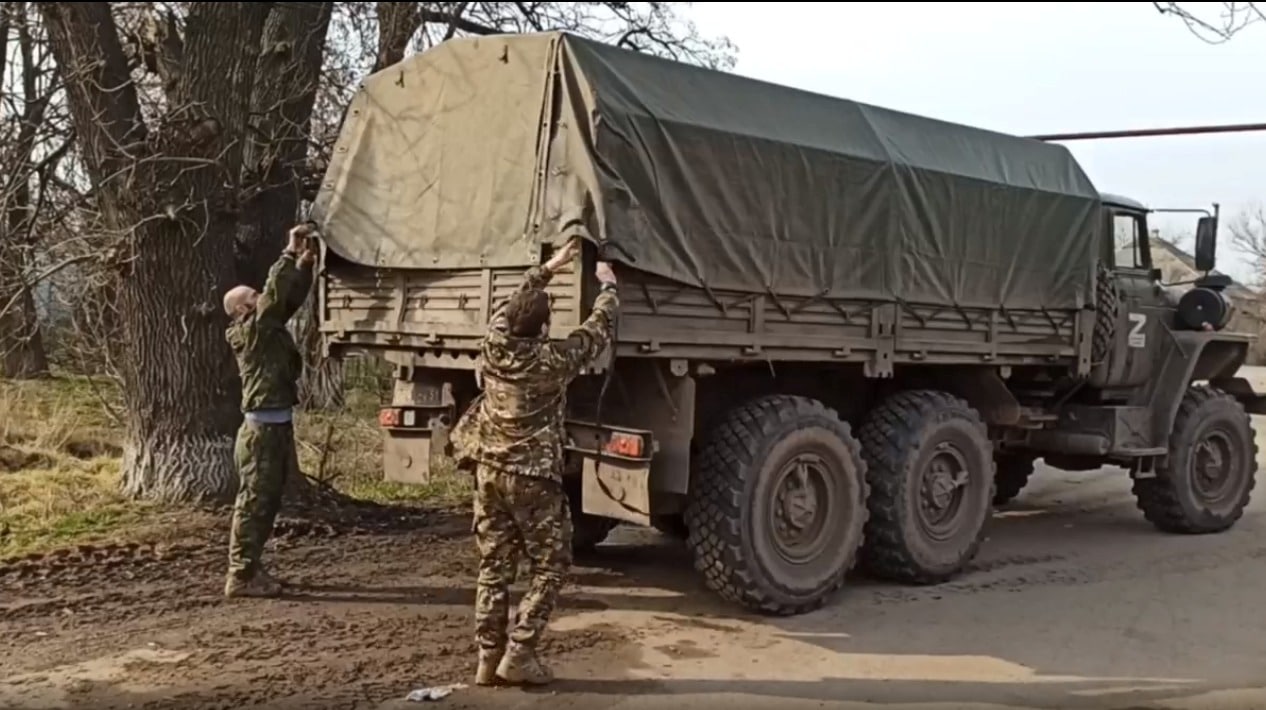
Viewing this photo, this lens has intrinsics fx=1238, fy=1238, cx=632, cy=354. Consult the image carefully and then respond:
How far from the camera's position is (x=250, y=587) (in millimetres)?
7090

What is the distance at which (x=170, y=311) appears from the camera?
8.93m

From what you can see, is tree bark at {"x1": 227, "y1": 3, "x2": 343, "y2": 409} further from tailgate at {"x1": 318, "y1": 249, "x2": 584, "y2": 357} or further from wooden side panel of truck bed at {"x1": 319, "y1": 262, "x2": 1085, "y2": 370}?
wooden side panel of truck bed at {"x1": 319, "y1": 262, "x2": 1085, "y2": 370}

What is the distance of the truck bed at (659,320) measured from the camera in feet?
21.4

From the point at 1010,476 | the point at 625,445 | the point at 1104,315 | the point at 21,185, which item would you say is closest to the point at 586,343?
the point at 625,445

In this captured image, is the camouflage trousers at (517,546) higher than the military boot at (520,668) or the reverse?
higher

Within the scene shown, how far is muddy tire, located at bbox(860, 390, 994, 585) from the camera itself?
7.91m

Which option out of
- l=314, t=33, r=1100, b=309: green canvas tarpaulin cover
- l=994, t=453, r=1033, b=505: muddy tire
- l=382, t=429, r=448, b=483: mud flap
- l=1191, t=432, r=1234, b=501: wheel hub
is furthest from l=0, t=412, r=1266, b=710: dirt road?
l=994, t=453, r=1033, b=505: muddy tire

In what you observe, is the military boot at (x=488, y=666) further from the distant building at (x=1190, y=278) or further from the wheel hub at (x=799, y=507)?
the distant building at (x=1190, y=278)

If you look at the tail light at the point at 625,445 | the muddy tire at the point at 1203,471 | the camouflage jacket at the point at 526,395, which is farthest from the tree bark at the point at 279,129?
the muddy tire at the point at 1203,471

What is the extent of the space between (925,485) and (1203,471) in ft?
12.1

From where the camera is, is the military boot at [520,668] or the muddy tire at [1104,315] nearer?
the military boot at [520,668]

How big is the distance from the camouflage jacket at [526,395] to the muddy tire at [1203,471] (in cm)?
640

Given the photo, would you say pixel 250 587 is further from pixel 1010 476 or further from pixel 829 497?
pixel 1010 476

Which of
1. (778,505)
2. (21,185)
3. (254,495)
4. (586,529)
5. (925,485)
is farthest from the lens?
(21,185)
